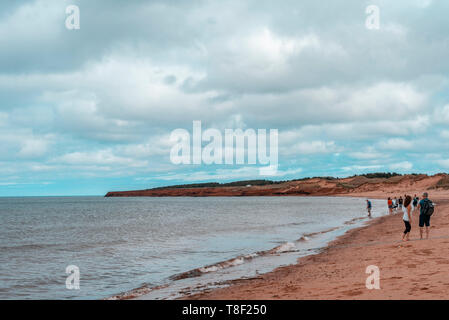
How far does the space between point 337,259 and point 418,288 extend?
7.28 metres

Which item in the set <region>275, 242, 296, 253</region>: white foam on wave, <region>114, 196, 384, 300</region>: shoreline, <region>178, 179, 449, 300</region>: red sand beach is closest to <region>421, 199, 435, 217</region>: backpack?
<region>178, 179, 449, 300</region>: red sand beach

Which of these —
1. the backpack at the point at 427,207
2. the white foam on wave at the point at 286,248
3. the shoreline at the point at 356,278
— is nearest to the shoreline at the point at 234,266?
the white foam on wave at the point at 286,248

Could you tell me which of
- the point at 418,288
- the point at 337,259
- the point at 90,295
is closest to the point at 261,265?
the point at 337,259

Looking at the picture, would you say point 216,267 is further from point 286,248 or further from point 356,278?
point 356,278

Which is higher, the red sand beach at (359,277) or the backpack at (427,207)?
the backpack at (427,207)

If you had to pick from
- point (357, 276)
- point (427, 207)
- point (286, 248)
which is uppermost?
point (427, 207)

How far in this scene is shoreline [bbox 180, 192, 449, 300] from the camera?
893 centimetres

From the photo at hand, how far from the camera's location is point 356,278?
11016 millimetres

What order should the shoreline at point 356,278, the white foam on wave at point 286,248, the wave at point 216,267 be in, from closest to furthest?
the shoreline at point 356,278
the wave at point 216,267
the white foam on wave at point 286,248

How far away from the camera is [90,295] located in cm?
1284

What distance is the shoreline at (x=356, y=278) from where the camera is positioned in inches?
352

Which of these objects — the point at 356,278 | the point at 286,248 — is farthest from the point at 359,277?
the point at 286,248

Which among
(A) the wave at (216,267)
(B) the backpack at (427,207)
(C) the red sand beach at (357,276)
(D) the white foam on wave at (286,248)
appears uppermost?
(B) the backpack at (427,207)

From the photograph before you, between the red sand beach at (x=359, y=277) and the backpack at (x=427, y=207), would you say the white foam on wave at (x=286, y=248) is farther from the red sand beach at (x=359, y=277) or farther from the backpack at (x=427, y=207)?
the backpack at (x=427, y=207)
